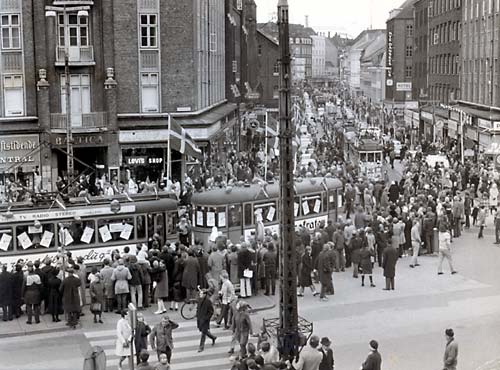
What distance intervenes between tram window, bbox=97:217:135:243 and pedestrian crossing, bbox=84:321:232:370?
436cm

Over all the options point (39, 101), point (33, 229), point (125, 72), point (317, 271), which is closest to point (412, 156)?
point (125, 72)

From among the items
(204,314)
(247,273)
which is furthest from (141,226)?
(204,314)

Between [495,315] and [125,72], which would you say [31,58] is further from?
[495,315]

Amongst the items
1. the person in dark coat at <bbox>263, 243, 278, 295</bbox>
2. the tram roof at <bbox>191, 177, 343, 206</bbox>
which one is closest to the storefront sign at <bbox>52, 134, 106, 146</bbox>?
the tram roof at <bbox>191, 177, 343, 206</bbox>

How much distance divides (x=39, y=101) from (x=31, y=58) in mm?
2046

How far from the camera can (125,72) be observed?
141 feet

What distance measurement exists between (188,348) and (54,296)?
13.2 feet

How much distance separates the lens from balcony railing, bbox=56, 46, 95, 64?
137ft

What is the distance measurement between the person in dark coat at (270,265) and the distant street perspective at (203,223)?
6 centimetres

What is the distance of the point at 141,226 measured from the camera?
25328mm

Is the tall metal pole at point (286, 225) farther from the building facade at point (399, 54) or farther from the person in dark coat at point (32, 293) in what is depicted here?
the building facade at point (399, 54)

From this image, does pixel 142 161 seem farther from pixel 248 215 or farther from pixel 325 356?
pixel 325 356

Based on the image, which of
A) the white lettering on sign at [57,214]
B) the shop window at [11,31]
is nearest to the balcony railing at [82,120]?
the shop window at [11,31]

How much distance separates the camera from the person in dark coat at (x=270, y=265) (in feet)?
77.8
